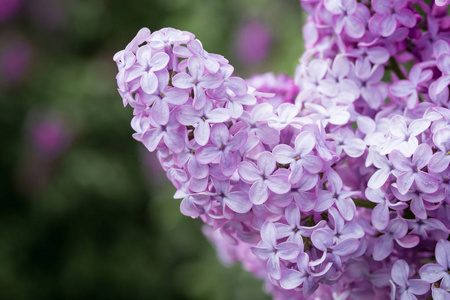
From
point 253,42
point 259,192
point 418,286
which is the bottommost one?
point 253,42

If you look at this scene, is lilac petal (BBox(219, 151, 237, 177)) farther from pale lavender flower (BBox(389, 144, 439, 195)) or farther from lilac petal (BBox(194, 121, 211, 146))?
pale lavender flower (BBox(389, 144, 439, 195))

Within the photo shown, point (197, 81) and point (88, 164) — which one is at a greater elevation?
point (197, 81)

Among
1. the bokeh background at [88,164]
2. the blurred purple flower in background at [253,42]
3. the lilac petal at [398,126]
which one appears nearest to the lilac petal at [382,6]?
the lilac petal at [398,126]

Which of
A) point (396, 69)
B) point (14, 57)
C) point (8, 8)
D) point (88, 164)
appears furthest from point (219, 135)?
point (8, 8)

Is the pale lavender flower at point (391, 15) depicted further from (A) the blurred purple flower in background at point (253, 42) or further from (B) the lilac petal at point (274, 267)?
(A) the blurred purple flower in background at point (253, 42)

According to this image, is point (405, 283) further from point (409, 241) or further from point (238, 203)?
point (238, 203)

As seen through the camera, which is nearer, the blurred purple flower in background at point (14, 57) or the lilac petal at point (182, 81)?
the lilac petal at point (182, 81)
